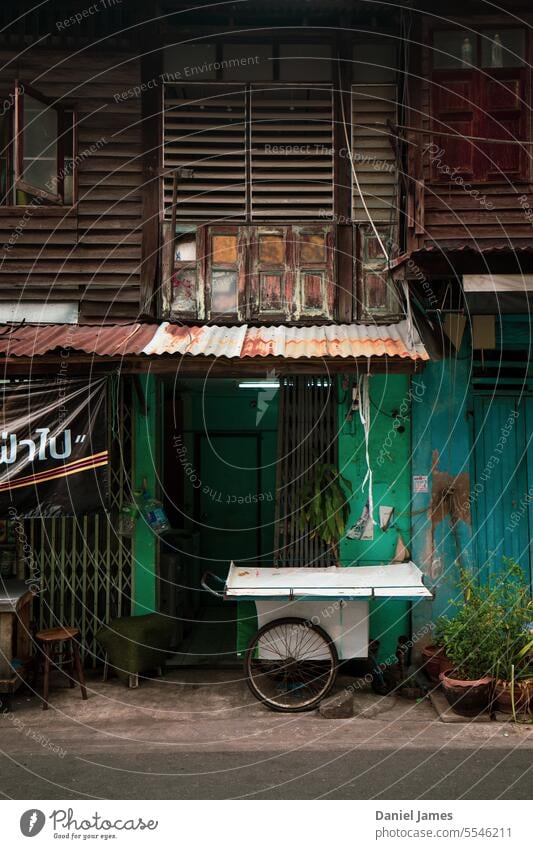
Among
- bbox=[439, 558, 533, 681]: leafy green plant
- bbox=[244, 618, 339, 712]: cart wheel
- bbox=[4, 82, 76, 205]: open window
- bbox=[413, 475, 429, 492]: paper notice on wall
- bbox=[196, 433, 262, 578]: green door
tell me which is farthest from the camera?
bbox=[196, 433, 262, 578]: green door

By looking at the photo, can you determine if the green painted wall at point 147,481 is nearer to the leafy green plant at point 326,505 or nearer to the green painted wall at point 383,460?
the leafy green plant at point 326,505

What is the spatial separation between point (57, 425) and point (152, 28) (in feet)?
16.4

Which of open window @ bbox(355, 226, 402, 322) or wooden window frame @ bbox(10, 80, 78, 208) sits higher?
wooden window frame @ bbox(10, 80, 78, 208)

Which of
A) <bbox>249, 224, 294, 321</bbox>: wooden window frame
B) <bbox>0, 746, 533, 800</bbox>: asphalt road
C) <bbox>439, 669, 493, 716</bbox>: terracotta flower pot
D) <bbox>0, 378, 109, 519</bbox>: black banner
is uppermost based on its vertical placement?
<bbox>249, 224, 294, 321</bbox>: wooden window frame

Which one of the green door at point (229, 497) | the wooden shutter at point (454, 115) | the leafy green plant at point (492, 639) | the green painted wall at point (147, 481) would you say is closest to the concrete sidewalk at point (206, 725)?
the leafy green plant at point (492, 639)

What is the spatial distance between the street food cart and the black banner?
1.58 meters

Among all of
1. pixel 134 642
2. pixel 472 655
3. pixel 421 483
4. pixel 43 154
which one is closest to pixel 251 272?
pixel 43 154

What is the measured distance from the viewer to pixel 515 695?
25.2 feet

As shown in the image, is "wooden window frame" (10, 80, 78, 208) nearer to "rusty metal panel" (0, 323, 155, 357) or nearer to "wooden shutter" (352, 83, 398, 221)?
"rusty metal panel" (0, 323, 155, 357)

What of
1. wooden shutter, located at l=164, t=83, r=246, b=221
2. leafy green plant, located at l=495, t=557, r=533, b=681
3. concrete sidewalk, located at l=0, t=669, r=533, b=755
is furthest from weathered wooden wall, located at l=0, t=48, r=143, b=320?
leafy green plant, located at l=495, t=557, r=533, b=681

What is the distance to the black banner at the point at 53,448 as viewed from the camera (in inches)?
314

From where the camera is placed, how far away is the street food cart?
7949 millimetres

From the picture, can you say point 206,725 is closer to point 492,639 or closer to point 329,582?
point 329,582

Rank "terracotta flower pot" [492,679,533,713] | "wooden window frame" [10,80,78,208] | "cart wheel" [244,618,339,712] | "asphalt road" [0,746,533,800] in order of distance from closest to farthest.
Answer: "asphalt road" [0,746,533,800]
"terracotta flower pot" [492,679,533,713]
"cart wheel" [244,618,339,712]
"wooden window frame" [10,80,78,208]
